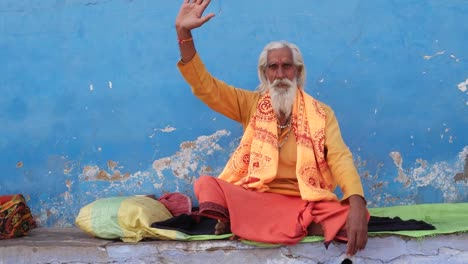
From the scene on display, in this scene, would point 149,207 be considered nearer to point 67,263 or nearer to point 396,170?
point 67,263

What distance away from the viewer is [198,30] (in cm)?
518

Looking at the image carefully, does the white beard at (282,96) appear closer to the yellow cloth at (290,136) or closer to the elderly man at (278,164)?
the elderly man at (278,164)

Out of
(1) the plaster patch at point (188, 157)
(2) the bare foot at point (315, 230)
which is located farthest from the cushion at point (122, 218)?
(2) the bare foot at point (315, 230)

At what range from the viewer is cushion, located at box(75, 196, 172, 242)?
14.3ft

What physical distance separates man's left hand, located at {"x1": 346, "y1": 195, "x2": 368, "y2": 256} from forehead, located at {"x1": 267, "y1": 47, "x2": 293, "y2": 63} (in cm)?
99

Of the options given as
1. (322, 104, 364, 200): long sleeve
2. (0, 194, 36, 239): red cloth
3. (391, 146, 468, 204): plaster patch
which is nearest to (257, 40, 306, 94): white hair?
(322, 104, 364, 200): long sleeve

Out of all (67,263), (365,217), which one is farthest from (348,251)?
(67,263)

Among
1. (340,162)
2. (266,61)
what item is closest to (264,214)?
(340,162)

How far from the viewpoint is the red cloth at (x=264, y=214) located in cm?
399

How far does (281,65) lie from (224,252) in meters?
1.12

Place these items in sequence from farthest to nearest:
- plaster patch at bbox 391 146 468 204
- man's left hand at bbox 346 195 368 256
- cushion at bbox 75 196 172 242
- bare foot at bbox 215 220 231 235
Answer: plaster patch at bbox 391 146 468 204 < cushion at bbox 75 196 172 242 < bare foot at bbox 215 220 231 235 < man's left hand at bbox 346 195 368 256

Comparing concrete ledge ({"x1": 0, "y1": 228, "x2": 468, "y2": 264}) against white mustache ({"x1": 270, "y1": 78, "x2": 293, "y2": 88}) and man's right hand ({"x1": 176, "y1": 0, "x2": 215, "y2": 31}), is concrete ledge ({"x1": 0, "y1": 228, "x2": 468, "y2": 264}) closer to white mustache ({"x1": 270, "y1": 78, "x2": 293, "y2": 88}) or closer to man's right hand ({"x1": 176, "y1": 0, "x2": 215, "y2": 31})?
white mustache ({"x1": 270, "y1": 78, "x2": 293, "y2": 88})

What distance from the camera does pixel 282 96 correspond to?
14.5 ft

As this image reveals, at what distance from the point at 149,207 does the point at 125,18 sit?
4.60ft
